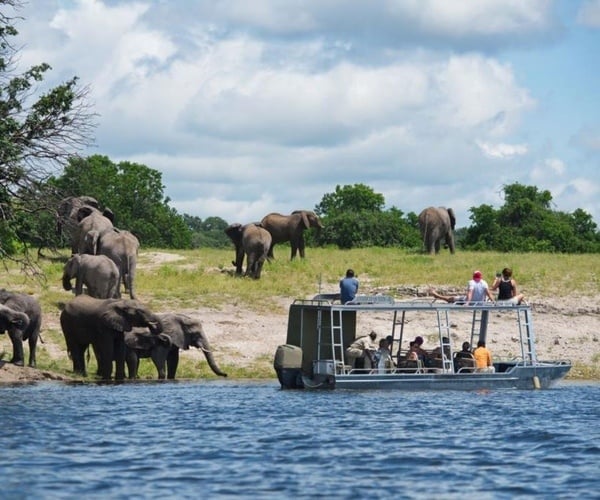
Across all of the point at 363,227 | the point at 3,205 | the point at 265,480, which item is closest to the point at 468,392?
the point at 3,205

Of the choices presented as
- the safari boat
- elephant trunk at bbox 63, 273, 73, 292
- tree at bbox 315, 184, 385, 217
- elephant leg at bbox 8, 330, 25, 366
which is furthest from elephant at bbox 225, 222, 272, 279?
tree at bbox 315, 184, 385, 217

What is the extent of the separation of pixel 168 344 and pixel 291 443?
1220 cm

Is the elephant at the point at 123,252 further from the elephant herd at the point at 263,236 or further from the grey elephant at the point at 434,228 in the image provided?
the grey elephant at the point at 434,228

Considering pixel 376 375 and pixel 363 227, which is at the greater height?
pixel 363 227

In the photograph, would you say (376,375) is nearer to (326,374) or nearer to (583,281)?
(326,374)

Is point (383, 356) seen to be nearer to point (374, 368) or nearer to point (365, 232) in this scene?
point (374, 368)

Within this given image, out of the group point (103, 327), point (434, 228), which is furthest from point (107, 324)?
point (434, 228)

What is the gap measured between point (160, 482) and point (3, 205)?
16.3 metres

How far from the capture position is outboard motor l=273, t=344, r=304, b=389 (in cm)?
3183

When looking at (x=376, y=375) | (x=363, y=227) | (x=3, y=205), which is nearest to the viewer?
(x=376, y=375)

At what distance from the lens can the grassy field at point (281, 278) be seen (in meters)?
41.1

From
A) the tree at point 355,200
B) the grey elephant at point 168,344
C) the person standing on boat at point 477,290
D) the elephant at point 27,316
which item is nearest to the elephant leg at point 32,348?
the elephant at point 27,316

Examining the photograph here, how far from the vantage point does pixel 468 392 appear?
32156mm

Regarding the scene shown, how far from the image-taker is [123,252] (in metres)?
40.7
